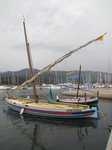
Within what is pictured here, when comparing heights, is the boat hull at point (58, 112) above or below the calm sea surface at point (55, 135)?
above

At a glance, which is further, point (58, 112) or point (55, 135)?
point (58, 112)

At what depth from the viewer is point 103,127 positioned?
41.0ft

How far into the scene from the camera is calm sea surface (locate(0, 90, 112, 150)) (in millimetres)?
9070

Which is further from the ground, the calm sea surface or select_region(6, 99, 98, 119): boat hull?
select_region(6, 99, 98, 119): boat hull

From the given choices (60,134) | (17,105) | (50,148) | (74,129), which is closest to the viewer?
(50,148)

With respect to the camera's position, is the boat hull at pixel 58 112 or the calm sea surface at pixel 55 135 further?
the boat hull at pixel 58 112

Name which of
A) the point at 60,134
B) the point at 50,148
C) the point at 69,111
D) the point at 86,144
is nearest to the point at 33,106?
the point at 69,111

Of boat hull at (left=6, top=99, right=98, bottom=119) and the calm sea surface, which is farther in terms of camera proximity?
boat hull at (left=6, top=99, right=98, bottom=119)

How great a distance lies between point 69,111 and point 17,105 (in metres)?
8.46

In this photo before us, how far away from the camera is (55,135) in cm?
1091

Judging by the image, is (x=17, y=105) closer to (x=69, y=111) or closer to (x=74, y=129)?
(x=69, y=111)

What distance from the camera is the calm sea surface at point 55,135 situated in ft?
29.8

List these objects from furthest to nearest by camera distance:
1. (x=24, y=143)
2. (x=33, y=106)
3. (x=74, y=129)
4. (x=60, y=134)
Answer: (x=33, y=106), (x=74, y=129), (x=60, y=134), (x=24, y=143)

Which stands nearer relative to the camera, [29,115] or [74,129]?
[74,129]
